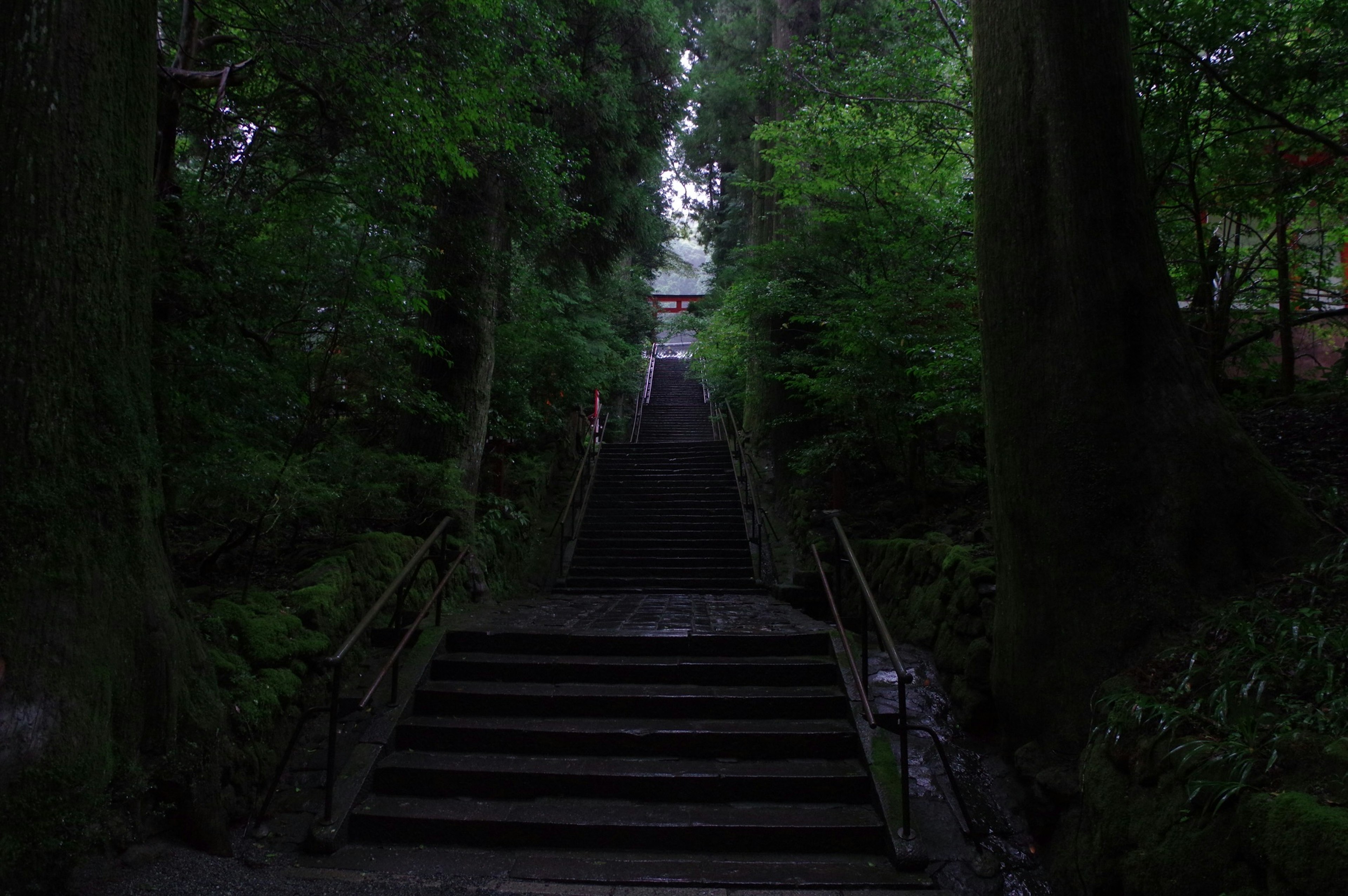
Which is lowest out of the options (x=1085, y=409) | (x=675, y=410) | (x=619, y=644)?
(x=619, y=644)

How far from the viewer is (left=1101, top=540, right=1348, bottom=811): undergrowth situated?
241 cm

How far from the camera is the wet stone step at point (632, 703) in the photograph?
4.66 meters

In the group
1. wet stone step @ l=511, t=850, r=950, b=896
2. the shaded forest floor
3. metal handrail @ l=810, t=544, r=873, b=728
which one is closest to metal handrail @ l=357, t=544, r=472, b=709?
wet stone step @ l=511, t=850, r=950, b=896

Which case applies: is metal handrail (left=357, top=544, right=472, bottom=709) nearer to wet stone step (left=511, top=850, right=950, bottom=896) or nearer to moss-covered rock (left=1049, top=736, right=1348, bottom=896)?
wet stone step (left=511, top=850, right=950, bottom=896)

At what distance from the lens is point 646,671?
5078 mm

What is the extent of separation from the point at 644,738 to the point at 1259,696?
3.01 m

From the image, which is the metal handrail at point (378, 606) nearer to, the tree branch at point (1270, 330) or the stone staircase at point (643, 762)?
the stone staircase at point (643, 762)

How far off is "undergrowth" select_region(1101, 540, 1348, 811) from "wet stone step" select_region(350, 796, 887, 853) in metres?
1.42

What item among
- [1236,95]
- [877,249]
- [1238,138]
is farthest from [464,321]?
[1238,138]

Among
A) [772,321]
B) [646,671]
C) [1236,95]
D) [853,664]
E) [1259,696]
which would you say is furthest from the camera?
A: [772,321]

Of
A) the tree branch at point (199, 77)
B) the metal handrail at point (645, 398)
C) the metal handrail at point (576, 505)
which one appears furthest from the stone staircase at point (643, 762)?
the metal handrail at point (645, 398)

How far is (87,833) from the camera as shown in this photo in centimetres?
262

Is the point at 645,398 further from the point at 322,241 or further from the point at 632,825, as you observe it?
the point at 632,825

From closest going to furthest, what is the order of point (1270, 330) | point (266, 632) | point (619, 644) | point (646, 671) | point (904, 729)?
point (904, 729), point (266, 632), point (646, 671), point (1270, 330), point (619, 644)
